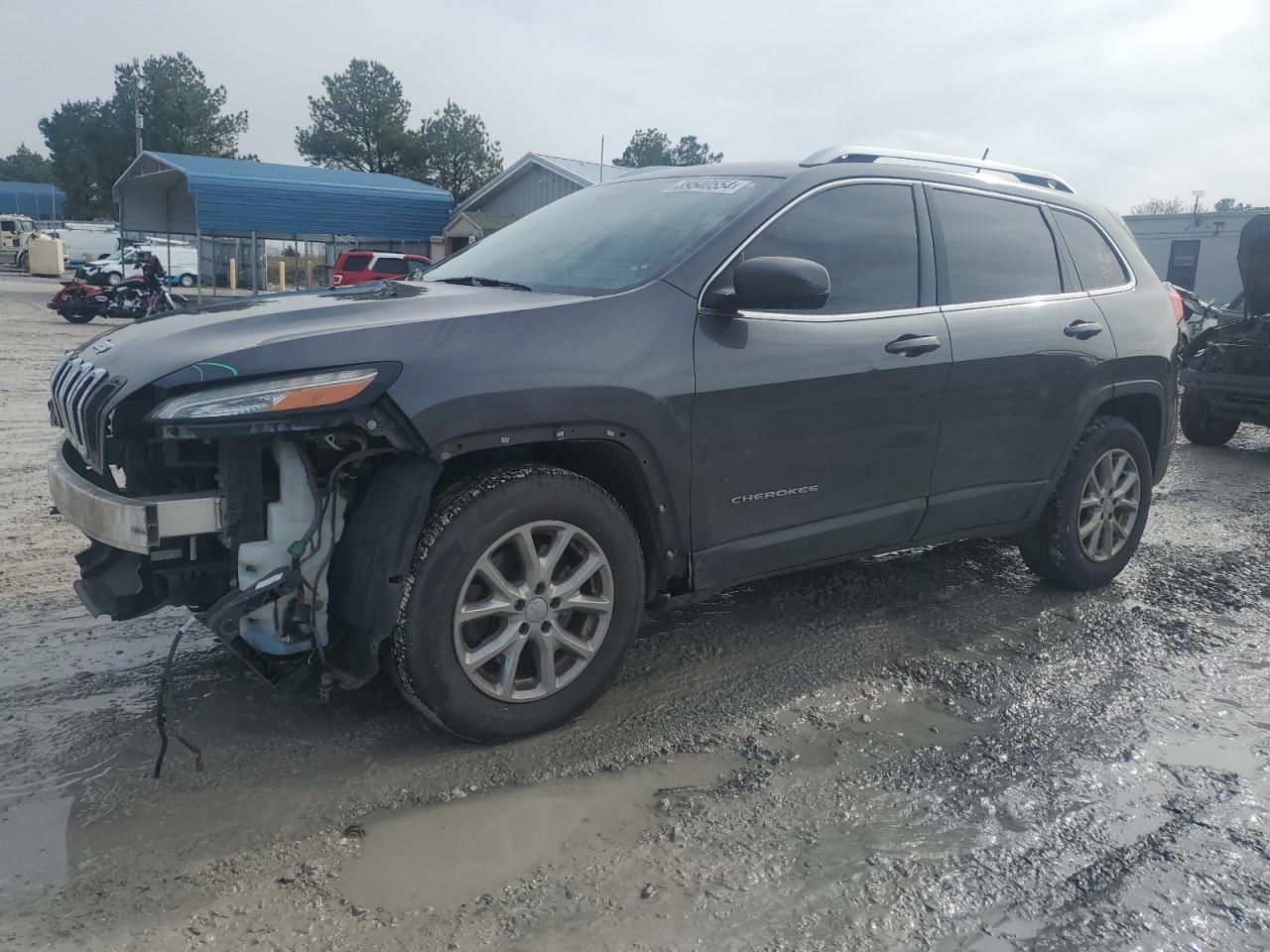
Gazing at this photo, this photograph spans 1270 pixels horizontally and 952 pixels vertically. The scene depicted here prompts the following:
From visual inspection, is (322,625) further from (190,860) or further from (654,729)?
(654,729)

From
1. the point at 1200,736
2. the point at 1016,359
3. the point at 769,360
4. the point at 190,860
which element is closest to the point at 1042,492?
the point at 1016,359

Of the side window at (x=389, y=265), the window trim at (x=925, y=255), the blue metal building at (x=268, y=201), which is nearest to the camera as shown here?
the window trim at (x=925, y=255)

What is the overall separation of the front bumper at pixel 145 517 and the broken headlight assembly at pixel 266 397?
249 mm

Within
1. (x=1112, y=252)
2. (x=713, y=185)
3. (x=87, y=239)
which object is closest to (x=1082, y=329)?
(x=1112, y=252)

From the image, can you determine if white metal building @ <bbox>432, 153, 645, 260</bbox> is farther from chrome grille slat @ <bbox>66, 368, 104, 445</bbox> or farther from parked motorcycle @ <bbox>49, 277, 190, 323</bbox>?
chrome grille slat @ <bbox>66, 368, 104, 445</bbox>

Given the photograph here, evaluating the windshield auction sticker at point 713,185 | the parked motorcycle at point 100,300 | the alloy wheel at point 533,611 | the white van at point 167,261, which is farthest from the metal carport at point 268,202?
the alloy wheel at point 533,611

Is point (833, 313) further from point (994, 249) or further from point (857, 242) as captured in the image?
point (994, 249)

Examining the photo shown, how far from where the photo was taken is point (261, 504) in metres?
2.79

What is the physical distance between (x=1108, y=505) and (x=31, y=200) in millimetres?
76106

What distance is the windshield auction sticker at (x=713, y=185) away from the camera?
3770mm

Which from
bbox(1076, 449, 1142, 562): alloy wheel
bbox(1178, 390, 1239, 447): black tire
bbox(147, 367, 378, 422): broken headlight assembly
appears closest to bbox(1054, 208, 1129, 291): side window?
bbox(1076, 449, 1142, 562): alloy wheel

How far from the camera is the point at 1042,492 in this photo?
4535 mm

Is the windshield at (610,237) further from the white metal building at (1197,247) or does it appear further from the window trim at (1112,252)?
the white metal building at (1197,247)

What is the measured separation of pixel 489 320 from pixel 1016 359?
240 centimetres
